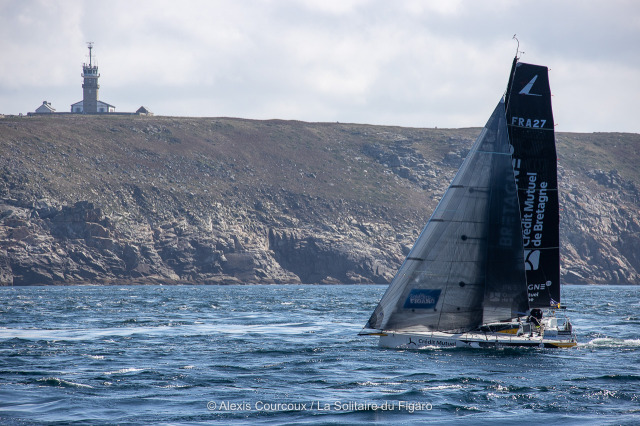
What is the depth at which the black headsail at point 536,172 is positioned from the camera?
2958cm

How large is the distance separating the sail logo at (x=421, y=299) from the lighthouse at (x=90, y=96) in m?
154

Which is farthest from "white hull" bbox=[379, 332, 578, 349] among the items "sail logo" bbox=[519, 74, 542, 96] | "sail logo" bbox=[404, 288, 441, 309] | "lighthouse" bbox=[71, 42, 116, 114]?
"lighthouse" bbox=[71, 42, 116, 114]

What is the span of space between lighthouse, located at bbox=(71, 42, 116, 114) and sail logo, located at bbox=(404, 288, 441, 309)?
15391 cm

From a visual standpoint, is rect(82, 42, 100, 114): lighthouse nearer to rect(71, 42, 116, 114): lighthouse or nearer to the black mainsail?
rect(71, 42, 116, 114): lighthouse

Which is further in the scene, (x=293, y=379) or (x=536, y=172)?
(x=536, y=172)

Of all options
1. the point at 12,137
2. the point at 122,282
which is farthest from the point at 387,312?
the point at 12,137

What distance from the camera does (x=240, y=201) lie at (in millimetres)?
124250

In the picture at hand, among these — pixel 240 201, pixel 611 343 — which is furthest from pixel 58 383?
pixel 240 201

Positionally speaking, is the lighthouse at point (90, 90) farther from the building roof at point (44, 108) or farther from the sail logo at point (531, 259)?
the sail logo at point (531, 259)

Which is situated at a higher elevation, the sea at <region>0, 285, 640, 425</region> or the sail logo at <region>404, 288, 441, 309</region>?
the sail logo at <region>404, 288, 441, 309</region>

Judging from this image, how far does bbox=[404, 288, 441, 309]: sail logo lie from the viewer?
27688mm

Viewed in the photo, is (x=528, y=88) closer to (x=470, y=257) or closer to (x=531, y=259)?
(x=531, y=259)

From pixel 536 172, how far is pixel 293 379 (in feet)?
43.5

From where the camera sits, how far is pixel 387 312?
2805 centimetres
